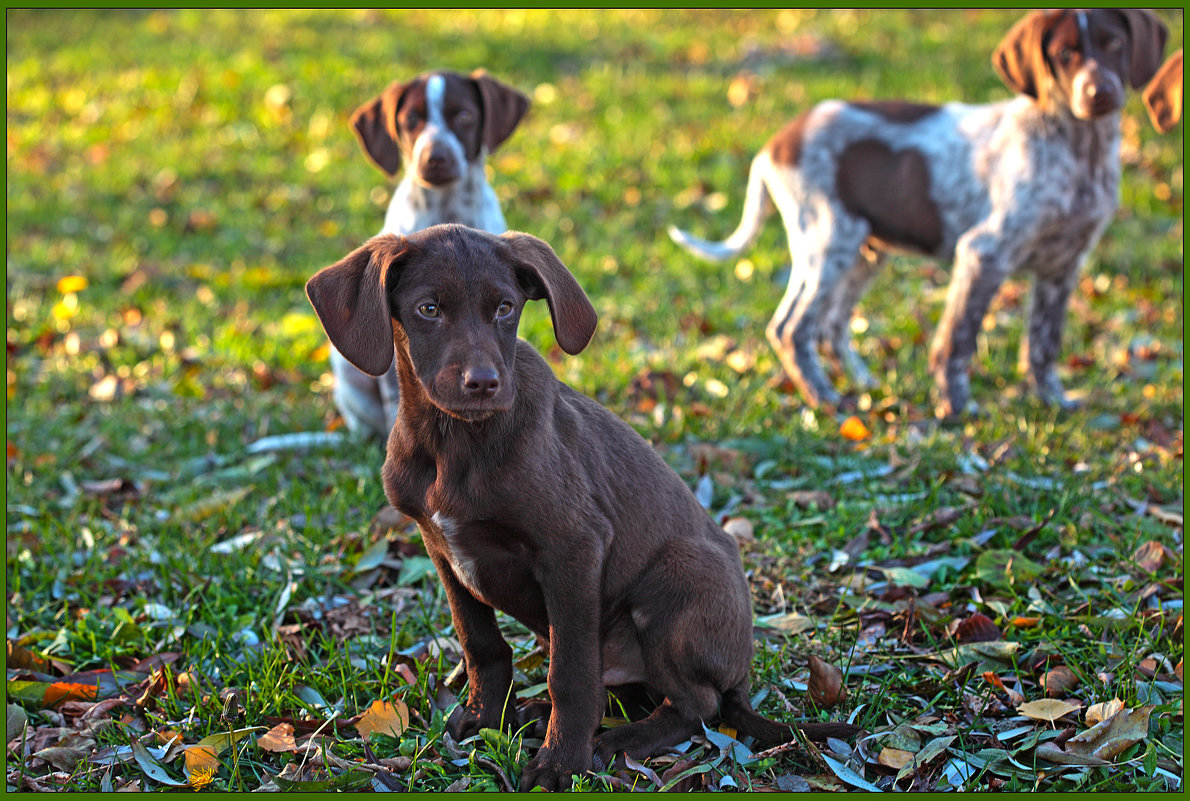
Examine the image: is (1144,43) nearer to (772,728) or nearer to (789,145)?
(789,145)

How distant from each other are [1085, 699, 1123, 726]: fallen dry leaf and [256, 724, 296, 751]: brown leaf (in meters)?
2.08

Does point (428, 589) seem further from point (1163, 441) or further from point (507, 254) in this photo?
point (1163, 441)

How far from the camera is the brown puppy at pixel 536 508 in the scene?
97.4 inches

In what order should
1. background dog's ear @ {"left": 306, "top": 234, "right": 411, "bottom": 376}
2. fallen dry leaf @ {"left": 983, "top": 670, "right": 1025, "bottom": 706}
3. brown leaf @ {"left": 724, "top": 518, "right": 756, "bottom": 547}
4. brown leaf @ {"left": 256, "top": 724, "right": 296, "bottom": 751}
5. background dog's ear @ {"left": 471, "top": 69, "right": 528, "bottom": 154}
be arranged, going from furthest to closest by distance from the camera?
background dog's ear @ {"left": 471, "top": 69, "right": 528, "bottom": 154} < brown leaf @ {"left": 724, "top": 518, "right": 756, "bottom": 547} < fallen dry leaf @ {"left": 983, "top": 670, "right": 1025, "bottom": 706} < brown leaf @ {"left": 256, "top": 724, "right": 296, "bottom": 751} < background dog's ear @ {"left": 306, "top": 234, "right": 411, "bottom": 376}

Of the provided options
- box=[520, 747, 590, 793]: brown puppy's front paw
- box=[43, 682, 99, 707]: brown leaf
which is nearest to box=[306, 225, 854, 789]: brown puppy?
box=[520, 747, 590, 793]: brown puppy's front paw

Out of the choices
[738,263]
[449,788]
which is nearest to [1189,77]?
[738,263]

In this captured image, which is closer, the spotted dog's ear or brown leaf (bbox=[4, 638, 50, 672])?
brown leaf (bbox=[4, 638, 50, 672])

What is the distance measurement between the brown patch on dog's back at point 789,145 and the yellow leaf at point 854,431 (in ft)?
5.19

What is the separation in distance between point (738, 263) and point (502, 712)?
5222 mm

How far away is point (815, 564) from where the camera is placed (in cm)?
382

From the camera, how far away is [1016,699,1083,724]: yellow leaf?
2.88 metres

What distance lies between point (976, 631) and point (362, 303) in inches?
81.7

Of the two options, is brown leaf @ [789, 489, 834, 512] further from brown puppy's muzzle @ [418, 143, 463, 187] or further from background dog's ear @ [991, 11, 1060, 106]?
background dog's ear @ [991, 11, 1060, 106]

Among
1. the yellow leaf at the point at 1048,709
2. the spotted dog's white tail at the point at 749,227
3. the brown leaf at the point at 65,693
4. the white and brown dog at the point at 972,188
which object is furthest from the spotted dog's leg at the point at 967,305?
the brown leaf at the point at 65,693
